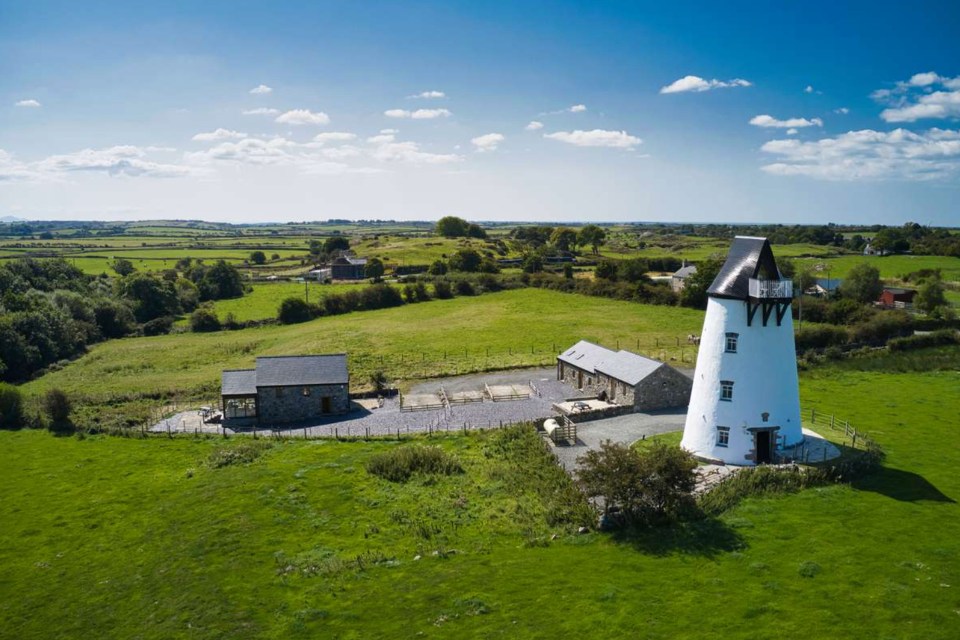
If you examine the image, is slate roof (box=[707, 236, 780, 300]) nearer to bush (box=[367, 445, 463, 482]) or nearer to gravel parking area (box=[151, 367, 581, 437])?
gravel parking area (box=[151, 367, 581, 437])

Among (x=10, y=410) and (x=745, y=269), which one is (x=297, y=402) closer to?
(x=10, y=410)

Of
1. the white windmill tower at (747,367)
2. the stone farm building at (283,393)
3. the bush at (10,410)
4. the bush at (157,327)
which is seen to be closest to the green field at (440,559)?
the white windmill tower at (747,367)

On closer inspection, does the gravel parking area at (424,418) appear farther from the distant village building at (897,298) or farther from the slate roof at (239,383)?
the distant village building at (897,298)

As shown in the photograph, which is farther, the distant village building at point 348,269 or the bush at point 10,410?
the distant village building at point 348,269

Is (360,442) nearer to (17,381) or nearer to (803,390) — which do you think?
(803,390)

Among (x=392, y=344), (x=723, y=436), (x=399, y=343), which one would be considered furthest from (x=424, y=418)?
A: (x=399, y=343)

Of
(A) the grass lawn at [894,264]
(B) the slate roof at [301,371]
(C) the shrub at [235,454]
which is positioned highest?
(A) the grass lawn at [894,264]

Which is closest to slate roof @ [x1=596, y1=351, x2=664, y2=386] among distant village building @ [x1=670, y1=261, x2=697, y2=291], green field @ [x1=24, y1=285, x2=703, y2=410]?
green field @ [x1=24, y1=285, x2=703, y2=410]
